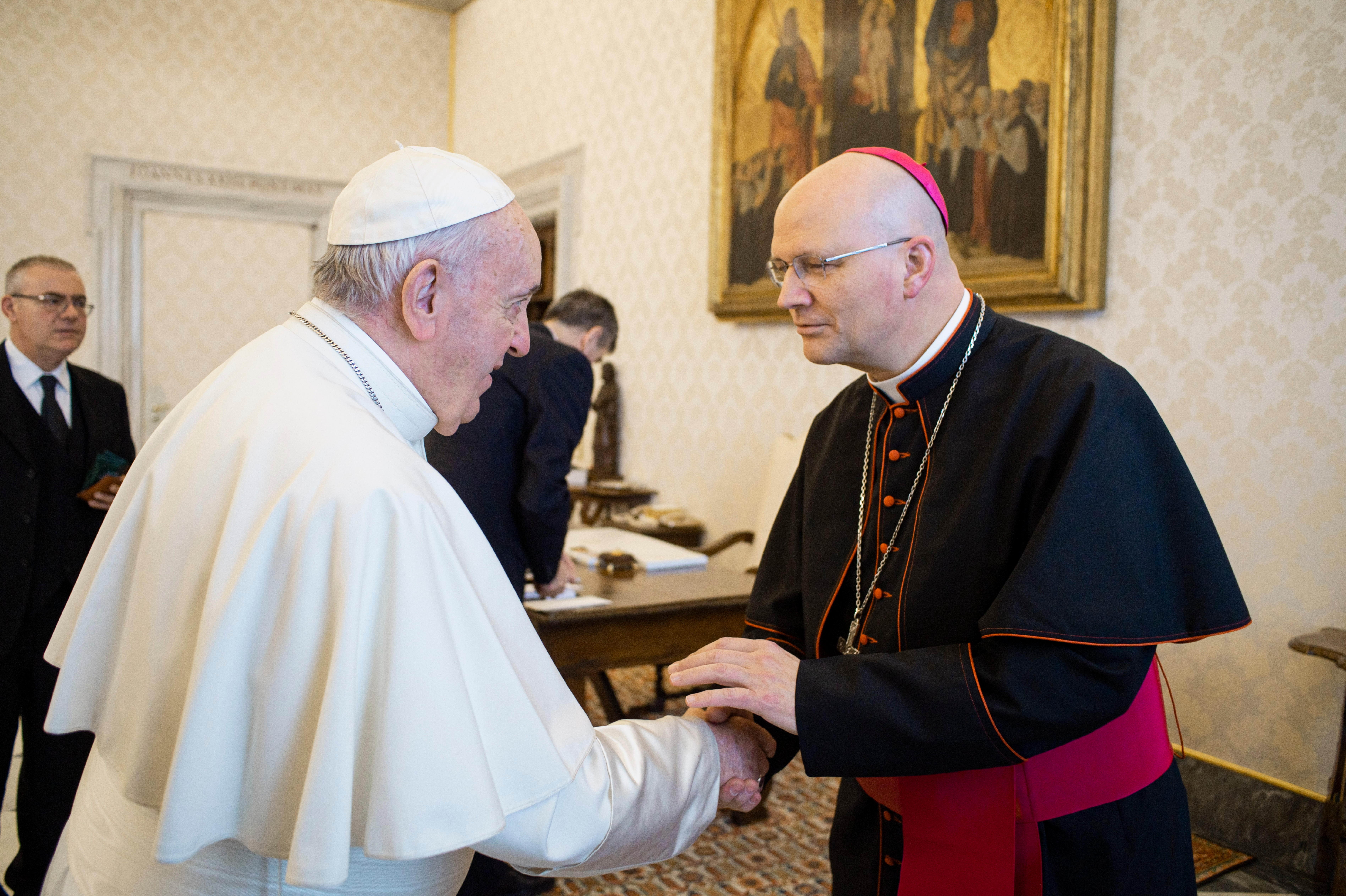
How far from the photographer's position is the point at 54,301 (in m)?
A: 3.51

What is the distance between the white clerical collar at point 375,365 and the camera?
1.52 m

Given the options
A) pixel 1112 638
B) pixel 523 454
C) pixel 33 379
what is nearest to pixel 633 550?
pixel 523 454

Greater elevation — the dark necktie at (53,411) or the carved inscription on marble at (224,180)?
the carved inscription on marble at (224,180)

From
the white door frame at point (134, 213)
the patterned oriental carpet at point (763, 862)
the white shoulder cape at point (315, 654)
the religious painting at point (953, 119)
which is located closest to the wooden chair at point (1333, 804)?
the patterned oriental carpet at point (763, 862)

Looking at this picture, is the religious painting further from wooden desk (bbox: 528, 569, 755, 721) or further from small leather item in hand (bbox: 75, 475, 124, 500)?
small leather item in hand (bbox: 75, 475, 124, 500)

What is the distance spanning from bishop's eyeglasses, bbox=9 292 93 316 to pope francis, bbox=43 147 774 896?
235 centimetres

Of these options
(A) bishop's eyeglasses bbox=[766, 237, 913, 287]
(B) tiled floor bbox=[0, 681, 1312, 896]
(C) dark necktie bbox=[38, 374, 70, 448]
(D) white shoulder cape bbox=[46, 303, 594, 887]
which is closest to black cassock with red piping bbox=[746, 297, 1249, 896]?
(A) bishop's eyeglasses bbox=[766, 237, 913, 287]

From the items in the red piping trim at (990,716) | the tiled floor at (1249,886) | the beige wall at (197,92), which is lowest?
the tiled floor at (1249,886)

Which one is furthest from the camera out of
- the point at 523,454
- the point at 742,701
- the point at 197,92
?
the point at 197,92

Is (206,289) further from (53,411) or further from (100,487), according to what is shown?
(100,487)

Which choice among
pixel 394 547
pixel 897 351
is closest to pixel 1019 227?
pixel 897 351

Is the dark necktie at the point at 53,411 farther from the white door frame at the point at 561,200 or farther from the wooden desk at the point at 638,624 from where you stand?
the white door frame at the point at 561,200

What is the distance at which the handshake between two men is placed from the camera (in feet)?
5.26

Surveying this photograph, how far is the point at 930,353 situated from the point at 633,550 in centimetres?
301
